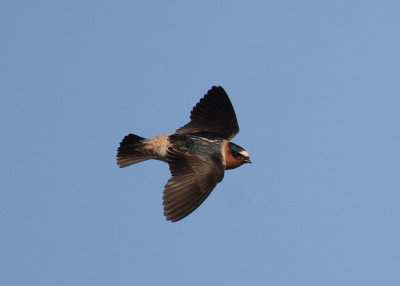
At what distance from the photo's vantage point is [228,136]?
14578 millimetres

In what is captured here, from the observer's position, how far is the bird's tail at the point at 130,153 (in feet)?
45.2

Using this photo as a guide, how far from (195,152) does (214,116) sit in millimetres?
2021

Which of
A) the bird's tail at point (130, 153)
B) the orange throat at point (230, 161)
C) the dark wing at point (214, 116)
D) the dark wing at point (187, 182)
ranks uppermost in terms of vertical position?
the dark wing at point (214, 116)

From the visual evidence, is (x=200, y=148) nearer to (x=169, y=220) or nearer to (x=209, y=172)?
(x=209, y=172)

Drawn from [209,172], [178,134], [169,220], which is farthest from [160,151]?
[169,220]

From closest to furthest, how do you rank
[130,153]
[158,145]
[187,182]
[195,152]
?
[187,182] < [195,152] < [158,145] < [130,153]

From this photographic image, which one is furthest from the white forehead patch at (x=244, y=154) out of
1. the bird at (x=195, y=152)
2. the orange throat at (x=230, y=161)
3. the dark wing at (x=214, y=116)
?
the dark wing at (x=214, y=116)

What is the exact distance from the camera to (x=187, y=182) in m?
12.3

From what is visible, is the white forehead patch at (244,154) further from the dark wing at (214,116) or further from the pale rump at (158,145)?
the pale rump at (158,145)

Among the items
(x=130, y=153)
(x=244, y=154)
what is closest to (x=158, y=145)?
(x=130, y=153)

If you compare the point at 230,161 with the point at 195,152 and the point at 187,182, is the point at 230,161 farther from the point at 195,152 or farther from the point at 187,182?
the point at 187,182

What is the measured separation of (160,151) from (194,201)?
6.11 ft

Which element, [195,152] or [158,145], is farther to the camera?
[158,145]

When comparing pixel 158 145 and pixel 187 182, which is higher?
pixel 158 145
